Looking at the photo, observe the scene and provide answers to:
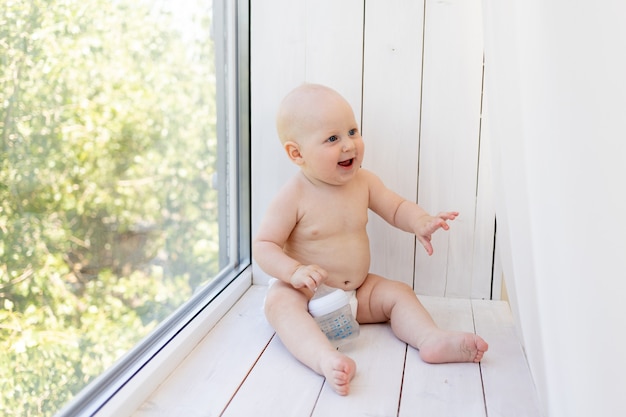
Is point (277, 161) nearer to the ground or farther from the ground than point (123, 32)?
nearer to the ground

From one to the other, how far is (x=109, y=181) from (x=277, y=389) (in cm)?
43

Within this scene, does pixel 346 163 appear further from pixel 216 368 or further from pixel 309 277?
pixel 216 368

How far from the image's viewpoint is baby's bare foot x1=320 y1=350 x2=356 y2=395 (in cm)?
109

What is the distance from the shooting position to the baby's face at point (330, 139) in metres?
1.33

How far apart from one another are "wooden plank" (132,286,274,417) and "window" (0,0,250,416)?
63mm

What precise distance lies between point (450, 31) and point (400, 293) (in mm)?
582

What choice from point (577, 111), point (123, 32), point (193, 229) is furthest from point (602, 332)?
point (193, 229)

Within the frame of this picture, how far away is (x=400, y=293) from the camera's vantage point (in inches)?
54.4

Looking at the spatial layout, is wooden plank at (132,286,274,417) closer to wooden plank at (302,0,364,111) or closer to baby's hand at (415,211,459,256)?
baby's hand at (415,211,459,256)

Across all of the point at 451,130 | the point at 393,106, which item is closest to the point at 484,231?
the point at 451,130

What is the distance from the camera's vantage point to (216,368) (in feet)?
3.92

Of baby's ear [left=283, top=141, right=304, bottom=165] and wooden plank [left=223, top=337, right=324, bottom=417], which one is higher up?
baby's ear [left=283, top=141, right=304, bottom=165]

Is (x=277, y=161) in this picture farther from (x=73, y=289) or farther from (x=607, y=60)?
(x=607, y=60)

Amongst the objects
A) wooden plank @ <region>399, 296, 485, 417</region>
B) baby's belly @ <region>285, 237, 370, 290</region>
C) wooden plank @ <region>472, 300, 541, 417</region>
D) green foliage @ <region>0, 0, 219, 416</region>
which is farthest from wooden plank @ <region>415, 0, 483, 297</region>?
green foliage @ <region>0, 0, 219, 416</region>
